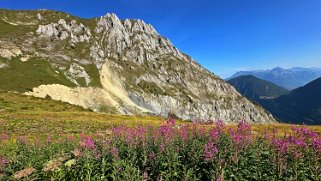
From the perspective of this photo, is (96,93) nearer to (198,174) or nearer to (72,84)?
(72,84)

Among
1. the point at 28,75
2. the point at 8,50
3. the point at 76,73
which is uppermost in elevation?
the point at 8,50

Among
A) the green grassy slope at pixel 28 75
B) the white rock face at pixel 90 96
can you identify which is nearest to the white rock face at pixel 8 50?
the green grassy slope at pixel 28 75

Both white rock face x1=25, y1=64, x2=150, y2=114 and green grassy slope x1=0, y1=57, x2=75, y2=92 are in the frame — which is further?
white rock face x1=25, y1=64, x2=150, y2=114

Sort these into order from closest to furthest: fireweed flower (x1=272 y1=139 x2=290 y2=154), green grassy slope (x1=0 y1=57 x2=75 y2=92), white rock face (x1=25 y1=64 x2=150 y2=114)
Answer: fireweed flower (x1=272 y1=139 x2=290 y2=154)
green grassy slope (x1=0 y1=57 x2=75 y2=92)
white rock face (x1=25 y1=64 x2=150 y2=114)

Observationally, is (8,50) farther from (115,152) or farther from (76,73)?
(115,152)

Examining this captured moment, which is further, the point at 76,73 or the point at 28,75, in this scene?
the point at 76,73

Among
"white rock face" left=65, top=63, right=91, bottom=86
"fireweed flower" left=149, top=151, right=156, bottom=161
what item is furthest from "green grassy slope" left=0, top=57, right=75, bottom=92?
"fireweed flower" left=149, top=151, right=156, bottom=161

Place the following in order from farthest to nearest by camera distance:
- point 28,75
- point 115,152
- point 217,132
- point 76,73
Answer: point 76,73 < point 28,75 < point 217,132 < point 115,152

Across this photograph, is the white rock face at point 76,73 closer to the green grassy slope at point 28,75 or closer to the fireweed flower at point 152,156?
the green grassy slope at point 28,75

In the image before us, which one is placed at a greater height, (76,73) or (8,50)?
(8,50)

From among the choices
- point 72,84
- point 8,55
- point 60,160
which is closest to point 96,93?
point 72,84

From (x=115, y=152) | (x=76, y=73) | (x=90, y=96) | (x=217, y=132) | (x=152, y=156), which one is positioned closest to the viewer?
(x=152, y=156)

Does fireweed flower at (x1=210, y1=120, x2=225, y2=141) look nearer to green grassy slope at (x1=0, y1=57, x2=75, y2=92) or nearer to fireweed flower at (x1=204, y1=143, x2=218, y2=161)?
fireweed flower at (x1=204, y1=143, x2=218, y2=161)

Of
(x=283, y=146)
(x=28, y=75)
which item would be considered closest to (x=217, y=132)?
(x=283, y=146)
